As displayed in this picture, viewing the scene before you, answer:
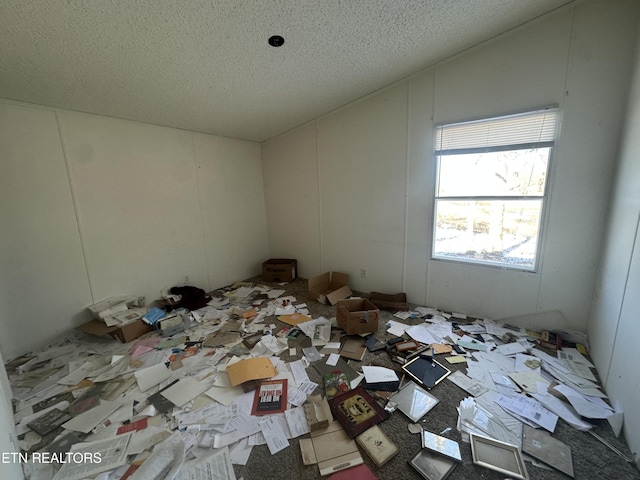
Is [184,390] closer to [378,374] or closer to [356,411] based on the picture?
[356,411]

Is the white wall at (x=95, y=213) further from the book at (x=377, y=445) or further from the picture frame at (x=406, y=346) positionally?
the book at (x=377, y=445)

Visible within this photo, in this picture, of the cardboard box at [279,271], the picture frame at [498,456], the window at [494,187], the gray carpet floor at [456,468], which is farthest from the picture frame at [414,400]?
the cardboard box at [279,271]

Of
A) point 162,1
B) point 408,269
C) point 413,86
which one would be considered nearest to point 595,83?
point 413,86

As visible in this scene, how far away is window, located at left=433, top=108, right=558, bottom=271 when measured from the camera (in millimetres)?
2191

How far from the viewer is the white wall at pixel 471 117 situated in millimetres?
1921

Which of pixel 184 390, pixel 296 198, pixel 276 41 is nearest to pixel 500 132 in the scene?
pixel 276 41

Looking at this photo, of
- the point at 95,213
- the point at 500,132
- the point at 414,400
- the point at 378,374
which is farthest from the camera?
the point at 95,213

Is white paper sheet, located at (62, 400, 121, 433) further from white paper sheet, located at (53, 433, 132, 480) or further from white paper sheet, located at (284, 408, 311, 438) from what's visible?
white paper sheet, located at (284, 408, 311, 438)

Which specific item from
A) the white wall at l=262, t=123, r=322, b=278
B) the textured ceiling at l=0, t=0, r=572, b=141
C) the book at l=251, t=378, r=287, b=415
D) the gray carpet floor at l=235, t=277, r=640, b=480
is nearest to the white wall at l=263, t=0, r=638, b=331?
the white wall at l=262, t=123, r=322, b=278

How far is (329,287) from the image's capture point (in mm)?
3500

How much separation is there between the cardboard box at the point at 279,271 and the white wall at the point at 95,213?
0.68m

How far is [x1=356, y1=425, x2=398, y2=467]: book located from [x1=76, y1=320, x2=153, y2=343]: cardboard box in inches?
90.7

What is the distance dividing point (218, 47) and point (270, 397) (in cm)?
248

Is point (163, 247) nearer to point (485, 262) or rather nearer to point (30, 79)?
point (30, 79)
